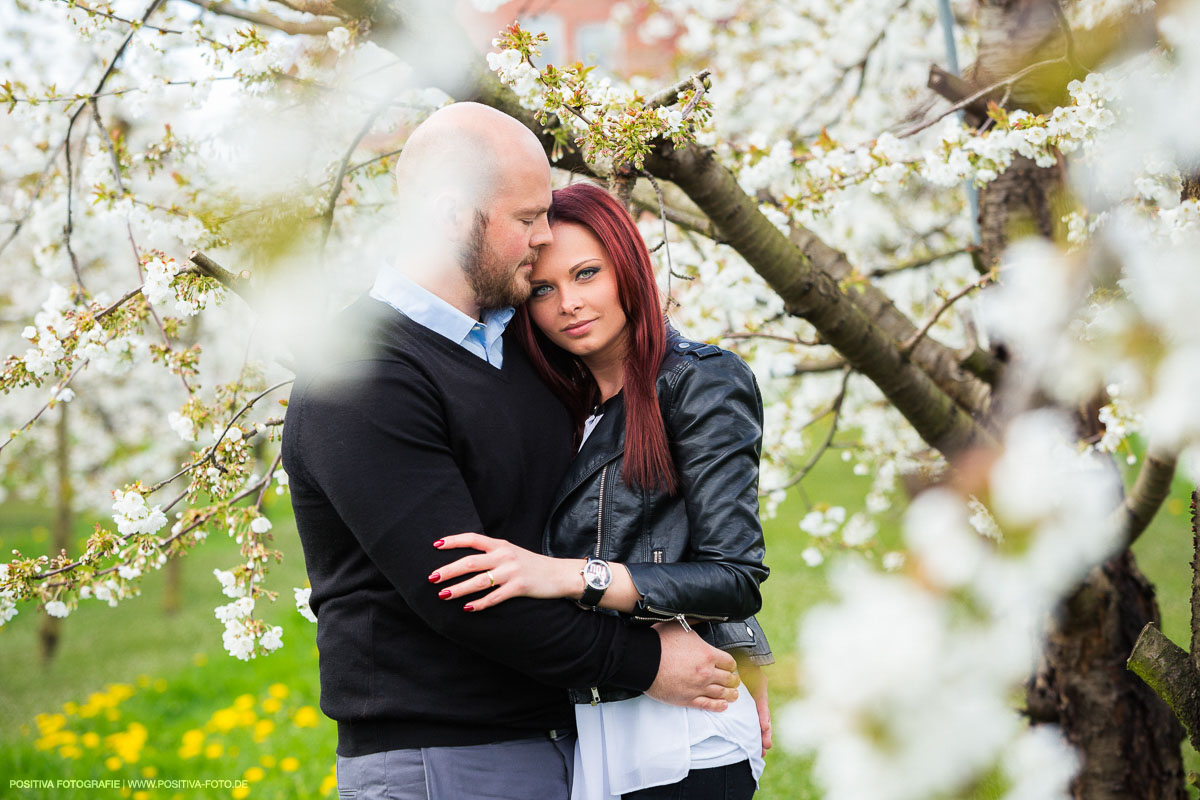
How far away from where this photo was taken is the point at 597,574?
1.70 m

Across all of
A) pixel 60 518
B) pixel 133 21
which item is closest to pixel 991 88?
pixel 133 21

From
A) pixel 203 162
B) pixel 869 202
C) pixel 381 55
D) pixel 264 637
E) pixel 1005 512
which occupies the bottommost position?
pixel 1005 512

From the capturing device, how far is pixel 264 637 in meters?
2.40

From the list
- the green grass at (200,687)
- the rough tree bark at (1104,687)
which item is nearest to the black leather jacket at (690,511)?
the green grass at (200,687)

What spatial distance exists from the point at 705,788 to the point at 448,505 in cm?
75

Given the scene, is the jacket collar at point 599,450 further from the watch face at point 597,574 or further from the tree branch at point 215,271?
the tree branch at point 215,271

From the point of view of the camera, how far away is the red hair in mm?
1859

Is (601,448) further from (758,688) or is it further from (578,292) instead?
(758,688)

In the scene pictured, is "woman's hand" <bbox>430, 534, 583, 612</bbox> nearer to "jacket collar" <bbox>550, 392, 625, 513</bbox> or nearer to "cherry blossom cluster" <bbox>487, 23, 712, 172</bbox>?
"jacket collar" <bbox>550, 392, 625, 513</bbox>

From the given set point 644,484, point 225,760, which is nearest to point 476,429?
point 644,484

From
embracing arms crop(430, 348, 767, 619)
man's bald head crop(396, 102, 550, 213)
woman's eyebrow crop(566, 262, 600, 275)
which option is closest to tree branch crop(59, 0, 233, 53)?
man's bald head crop(396, 102, 550, 213)

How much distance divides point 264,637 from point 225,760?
9.83 ft

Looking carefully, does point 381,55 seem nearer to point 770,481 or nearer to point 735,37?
point 770,481

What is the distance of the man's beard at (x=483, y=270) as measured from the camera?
1.94 metres
